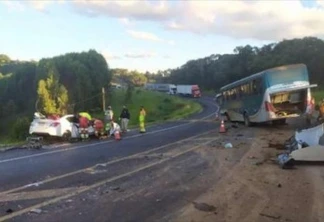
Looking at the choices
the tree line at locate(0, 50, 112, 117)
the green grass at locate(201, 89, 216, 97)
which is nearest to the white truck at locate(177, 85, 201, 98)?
the green grass at locate(201, 89, 216, 97)

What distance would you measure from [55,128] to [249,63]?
82473 mm

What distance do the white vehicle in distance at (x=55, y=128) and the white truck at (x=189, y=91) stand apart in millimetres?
84006

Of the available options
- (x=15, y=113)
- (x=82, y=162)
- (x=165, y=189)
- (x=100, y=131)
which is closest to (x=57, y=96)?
(x=15, y=113)

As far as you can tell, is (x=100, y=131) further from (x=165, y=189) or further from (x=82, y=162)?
(x=165, y=189)

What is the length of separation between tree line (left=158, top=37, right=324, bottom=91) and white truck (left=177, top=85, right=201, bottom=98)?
32.1ft

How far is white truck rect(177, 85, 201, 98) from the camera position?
105188 millimetres

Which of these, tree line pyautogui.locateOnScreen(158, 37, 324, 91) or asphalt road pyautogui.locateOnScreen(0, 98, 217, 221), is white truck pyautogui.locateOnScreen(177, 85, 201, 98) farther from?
asphalt road pyautogui.locateOnScreen(0, 98, 217, 221)

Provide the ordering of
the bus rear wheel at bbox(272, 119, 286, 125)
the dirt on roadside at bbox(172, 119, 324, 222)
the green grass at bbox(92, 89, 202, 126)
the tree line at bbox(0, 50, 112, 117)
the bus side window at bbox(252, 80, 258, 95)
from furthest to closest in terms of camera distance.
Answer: the green grass at bbox(92, 89, 202, 126), the tree line at bbox(0, 50, 112, 117), the bus rear wheel at bbox(272, 119, 286, 125), the bus side window at bbox(252, 80, 258, 95), the dirt on roadside at bbox(172, 119, 324, 222)

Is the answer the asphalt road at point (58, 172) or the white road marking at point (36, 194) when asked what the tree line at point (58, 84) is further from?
the white road marking at point (36, 194)

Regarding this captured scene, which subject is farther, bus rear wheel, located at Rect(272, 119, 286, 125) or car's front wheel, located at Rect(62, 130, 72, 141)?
bus rear wheel, located at Rect(272, 119, 286, 125)

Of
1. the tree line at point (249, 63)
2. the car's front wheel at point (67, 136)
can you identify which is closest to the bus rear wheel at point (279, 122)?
the car's front wheel at point (67, 136)

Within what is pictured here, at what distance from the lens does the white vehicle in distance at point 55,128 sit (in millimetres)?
21234

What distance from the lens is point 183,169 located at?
1110cm

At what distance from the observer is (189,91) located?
355 ft
